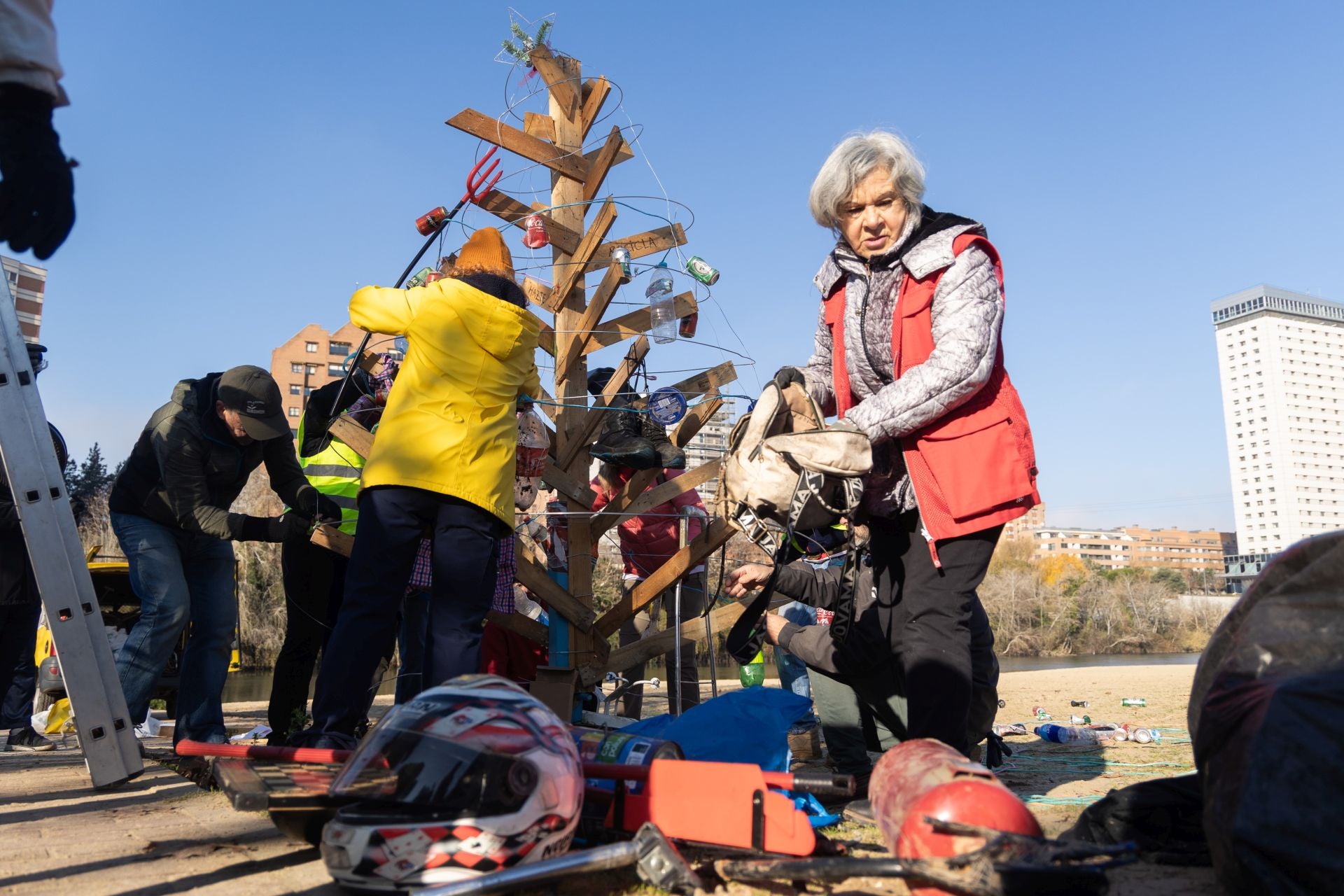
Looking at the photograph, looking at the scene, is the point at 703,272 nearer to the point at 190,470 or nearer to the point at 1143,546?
the point at 190,470

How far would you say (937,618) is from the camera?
2.72 m

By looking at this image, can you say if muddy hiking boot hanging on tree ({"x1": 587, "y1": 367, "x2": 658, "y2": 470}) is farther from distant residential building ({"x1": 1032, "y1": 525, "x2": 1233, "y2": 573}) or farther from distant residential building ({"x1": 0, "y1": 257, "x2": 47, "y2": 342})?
distant residential building ({"x1": 1032, "y1": 525, "x2": 1233, "y2": 573})

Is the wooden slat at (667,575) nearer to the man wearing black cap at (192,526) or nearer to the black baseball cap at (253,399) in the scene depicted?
the man wearing black cap at (192,526)

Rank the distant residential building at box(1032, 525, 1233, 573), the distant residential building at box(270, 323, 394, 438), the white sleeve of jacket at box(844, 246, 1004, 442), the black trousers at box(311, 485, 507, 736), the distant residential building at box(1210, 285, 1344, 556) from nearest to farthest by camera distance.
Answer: the white sleeve of jacket at box(844, 246, 1004, 442)
the black trousers at box(311, 485, 507, 736)
the distant residential building at box(270, 323, 394, 438)
the distant residential building at box(1210, 285, 1344, 556)
the distant residential building at box(1032, 525, 1233, 573)

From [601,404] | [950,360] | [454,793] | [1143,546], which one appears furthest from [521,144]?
[1143,546]

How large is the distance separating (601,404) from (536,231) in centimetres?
111

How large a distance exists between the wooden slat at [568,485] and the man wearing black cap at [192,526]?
1.50 metres

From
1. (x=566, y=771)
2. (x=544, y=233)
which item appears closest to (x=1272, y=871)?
(x=566, y=771)

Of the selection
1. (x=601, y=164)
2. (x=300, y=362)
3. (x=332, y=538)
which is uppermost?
(x=300, y=362)

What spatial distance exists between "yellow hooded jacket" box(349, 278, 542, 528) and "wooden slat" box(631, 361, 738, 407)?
2.58 metres

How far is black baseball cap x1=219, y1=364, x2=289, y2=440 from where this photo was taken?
161 inches

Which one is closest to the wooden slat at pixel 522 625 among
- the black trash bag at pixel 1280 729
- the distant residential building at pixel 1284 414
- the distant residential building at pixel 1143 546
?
the black trash bag at pixel 1280 729

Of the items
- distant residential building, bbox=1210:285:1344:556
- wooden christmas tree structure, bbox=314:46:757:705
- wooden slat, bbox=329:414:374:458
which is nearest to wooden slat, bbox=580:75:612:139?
wooden christmas tree structure, bbox=314:46:757:705

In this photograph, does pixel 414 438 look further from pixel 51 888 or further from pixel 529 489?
pixel 529 489
